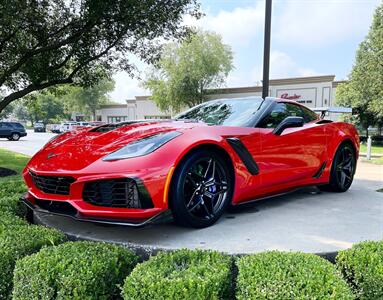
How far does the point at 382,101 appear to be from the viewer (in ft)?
64.0

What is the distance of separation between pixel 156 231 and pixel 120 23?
5.50m

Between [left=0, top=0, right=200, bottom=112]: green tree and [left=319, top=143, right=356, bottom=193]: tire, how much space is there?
4368 mm

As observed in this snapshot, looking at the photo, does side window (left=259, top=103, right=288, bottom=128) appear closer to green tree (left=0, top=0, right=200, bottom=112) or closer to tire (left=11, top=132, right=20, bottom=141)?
green tree (left=0, top=0, right=200, bottom=112)

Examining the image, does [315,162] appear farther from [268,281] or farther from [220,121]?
[268,281]

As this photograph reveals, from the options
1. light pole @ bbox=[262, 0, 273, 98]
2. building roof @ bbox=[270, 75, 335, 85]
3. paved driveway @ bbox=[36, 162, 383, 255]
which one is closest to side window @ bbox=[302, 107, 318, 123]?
paved driveway @ bbox=[36, 162, 383, 255]

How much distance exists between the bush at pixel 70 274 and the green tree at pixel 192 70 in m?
30.1

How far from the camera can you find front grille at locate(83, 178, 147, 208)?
8.00 ft

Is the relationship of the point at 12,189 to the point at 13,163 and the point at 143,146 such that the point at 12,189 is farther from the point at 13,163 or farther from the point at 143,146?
the point at 13,163

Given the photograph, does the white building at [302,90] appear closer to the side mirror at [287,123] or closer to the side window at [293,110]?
the side window at [293,110]

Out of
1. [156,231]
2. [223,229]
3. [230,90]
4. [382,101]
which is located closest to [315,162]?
[223,229]

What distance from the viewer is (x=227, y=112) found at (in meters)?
3.59

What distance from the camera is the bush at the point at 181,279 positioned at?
174cm

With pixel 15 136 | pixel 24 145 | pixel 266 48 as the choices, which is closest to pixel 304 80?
pixel 24 145

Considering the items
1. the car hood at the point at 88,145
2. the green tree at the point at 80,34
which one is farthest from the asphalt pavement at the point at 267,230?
the green tree at the point at 80,34
